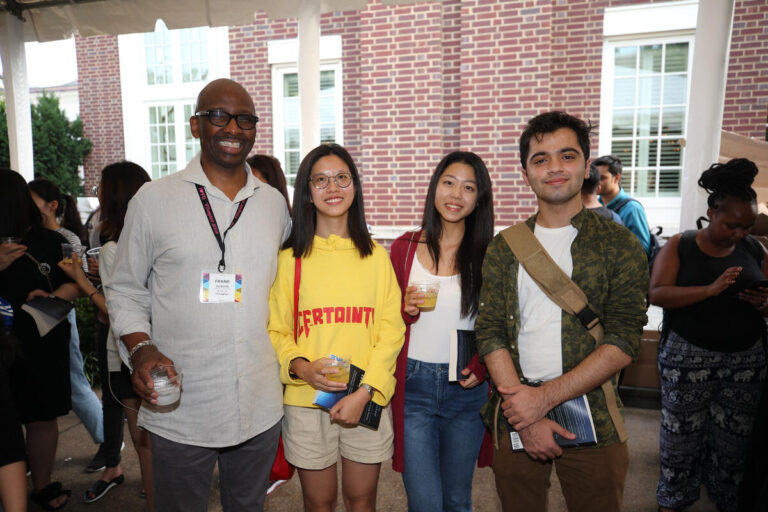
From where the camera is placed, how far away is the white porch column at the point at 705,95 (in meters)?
3.44

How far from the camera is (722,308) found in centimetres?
269

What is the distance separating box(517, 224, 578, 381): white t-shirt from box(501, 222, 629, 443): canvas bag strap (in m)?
0.05

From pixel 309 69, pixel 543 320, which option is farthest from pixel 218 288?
pixel 309 69

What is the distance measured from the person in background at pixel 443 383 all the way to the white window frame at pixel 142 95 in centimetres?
982

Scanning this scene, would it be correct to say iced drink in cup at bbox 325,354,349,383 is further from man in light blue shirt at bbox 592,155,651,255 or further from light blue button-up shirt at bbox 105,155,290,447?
man in light blue shirt at bbox 592,155,651,255

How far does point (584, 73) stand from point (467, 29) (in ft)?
6.64

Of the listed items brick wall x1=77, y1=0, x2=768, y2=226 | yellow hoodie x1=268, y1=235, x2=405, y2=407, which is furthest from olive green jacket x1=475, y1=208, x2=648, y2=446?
brick wall x1=77, y1=0, x2=768, y2=226

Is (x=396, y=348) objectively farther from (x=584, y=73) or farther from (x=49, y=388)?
(x=584, y=73)

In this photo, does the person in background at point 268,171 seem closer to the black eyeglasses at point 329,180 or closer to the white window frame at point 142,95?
the black eyeglasses at point 329,180

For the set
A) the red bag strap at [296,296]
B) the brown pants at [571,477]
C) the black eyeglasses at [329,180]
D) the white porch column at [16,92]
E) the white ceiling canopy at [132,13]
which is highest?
the white ceiling canopy at [132,13]

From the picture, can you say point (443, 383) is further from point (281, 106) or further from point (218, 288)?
point (281, 106)

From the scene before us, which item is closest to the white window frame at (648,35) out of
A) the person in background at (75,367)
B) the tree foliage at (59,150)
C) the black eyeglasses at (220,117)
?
the black eyeglasses at (220,117)

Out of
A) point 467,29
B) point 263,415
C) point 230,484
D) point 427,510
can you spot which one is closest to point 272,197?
point 263,415

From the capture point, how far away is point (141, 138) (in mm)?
11055
